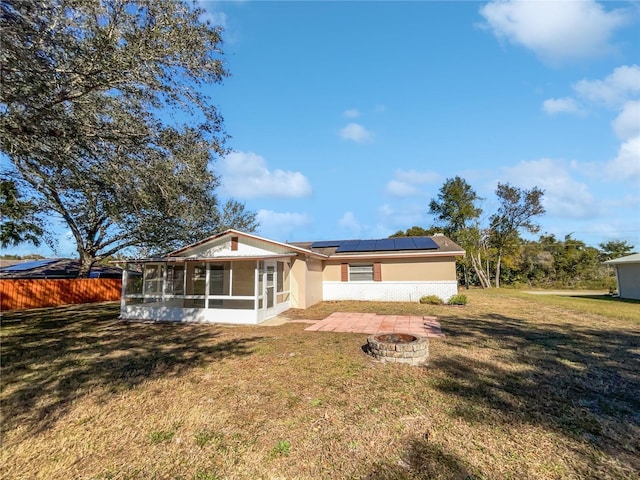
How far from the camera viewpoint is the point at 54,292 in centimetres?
1775

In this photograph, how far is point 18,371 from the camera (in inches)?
247

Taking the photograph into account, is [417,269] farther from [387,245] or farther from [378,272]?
[387,245]

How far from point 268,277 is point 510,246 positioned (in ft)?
89.2

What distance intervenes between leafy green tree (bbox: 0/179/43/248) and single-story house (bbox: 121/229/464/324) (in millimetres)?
3870

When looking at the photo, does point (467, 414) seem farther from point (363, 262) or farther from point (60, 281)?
point (60, 281)

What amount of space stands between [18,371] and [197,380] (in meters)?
4.01

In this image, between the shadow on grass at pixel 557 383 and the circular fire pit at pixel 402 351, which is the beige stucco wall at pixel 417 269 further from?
the circular fire pit at pixel 402 351

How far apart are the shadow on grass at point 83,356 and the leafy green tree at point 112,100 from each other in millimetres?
3687

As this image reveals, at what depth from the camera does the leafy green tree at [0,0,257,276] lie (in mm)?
4559

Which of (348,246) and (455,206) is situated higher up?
(455,206)

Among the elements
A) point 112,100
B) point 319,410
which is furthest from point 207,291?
point 319,410

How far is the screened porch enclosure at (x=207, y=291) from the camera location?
38.4 ft

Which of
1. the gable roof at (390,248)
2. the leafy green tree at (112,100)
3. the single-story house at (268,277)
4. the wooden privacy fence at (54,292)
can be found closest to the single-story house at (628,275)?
the gable roof at (390,248)

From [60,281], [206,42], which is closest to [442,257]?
[206,42]
